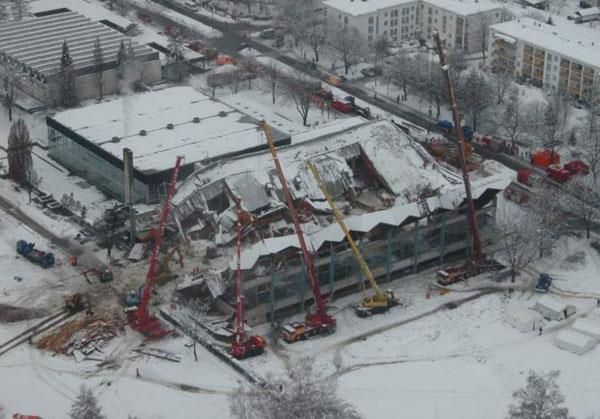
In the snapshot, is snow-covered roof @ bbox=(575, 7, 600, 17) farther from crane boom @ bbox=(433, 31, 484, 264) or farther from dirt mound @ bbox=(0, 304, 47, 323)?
dirt mound @ bbox=(0, 304, 47, 323)

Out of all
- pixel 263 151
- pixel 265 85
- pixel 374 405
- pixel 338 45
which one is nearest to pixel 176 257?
pixel 263 151

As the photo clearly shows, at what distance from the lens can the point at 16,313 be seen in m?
75.2

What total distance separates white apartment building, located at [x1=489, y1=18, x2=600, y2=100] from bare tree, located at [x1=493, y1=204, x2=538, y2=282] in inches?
1080

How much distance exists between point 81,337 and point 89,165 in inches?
940

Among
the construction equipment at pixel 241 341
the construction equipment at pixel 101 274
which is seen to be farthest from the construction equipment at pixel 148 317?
the construction equipment at pixel 101 274

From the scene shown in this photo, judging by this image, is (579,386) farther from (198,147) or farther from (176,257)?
(198,147)

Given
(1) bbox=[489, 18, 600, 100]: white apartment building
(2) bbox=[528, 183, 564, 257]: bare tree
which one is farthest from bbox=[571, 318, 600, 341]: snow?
(1) bbox=[489, 18, 600, 100]: white apartment building

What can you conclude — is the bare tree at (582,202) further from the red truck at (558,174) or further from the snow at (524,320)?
the snow at (524,320)

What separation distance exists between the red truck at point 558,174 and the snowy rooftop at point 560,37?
15.2 meters

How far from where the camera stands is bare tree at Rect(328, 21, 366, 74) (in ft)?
381

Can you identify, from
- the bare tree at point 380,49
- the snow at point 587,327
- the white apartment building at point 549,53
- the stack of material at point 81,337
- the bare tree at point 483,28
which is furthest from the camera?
the bare tree at point 483,28

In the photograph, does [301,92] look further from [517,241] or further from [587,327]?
[587,327]

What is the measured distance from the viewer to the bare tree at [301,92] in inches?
4112

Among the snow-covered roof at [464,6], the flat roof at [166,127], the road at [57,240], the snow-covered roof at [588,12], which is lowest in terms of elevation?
the road at [57,240]
